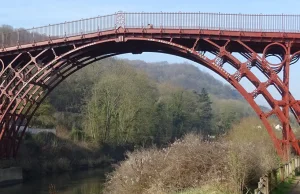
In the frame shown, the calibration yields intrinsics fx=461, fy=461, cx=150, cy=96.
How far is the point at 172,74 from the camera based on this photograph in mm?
165500

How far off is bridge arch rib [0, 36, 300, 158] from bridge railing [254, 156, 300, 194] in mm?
2955

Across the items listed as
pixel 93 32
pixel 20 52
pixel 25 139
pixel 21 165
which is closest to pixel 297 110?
pixel 93 32

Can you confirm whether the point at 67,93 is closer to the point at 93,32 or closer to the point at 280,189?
the point at 93,32

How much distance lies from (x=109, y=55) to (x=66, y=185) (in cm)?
902

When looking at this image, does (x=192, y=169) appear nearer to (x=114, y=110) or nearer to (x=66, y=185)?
(x=66, y=185)

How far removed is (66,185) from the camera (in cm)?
3036

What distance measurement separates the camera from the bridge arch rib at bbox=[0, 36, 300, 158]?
23.0 metres

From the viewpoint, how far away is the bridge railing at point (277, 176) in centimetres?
1215

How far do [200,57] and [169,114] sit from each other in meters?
37.0

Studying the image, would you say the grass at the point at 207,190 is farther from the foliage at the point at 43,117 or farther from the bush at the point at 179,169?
the foliage at the point at 43,117

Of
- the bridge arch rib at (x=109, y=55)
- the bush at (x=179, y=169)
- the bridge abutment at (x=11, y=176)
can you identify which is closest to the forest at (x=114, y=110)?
the bridge abutment at (x=11, y=176)

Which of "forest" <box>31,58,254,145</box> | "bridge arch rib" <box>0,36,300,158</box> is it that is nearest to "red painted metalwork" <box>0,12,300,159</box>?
"bridge arch rib" <box>0,36,300,158</box>

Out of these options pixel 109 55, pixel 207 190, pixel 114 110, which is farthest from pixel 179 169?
pixel 114 110

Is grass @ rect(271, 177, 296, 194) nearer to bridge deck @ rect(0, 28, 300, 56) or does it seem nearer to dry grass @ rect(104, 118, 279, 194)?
dry grass @ rect(104, 118, 279, 194)
